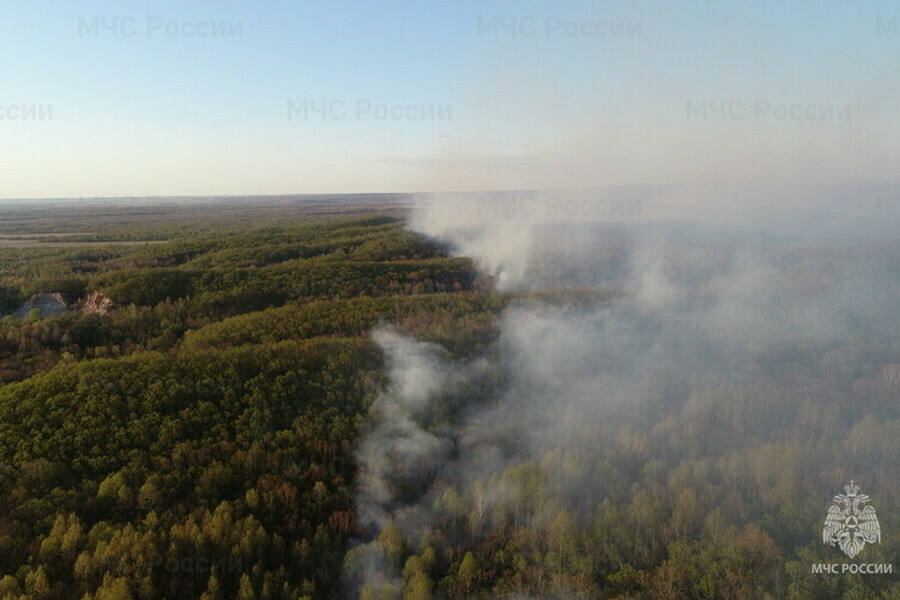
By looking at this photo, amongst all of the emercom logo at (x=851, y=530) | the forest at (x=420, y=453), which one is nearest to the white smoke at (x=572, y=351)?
the forest at (x=420, y=453)

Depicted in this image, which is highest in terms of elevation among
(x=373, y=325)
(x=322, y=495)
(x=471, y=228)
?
(x=471, y=228)

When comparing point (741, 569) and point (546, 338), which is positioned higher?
point (546, 338)

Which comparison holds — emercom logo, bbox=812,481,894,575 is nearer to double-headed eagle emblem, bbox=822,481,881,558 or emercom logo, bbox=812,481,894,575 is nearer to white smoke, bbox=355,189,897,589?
double-headed eagle emblem, bbox=822,481,881,558

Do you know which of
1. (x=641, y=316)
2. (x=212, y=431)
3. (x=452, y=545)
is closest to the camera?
(x=452, y=545)

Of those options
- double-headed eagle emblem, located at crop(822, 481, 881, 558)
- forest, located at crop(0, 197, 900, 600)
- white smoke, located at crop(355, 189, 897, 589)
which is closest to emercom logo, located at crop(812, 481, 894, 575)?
double-headed eagle emblem, located at crop(822, 481, 881, 558)

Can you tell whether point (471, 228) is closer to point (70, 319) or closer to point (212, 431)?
point (70, 319)

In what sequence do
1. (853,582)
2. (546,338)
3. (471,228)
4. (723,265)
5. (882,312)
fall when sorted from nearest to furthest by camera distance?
(853,582)
(546,338)
(882,312)
(723,265)
(471,228)

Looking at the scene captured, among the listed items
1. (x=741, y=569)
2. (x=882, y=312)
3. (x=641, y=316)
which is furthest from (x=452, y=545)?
(x=882, y=312)

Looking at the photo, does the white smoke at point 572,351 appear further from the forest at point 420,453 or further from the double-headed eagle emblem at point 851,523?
the double-headed eagle emblem at point 851,523
